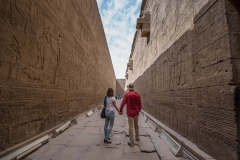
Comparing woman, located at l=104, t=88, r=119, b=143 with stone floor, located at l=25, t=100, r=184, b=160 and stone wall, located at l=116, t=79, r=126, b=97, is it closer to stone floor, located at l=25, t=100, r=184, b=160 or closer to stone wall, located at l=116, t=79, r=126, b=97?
stone floor, located at l=25, t=100, r=184, b=160

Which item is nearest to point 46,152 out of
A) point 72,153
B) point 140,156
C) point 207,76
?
point 72,153

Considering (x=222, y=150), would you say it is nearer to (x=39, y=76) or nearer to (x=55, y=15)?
(x=39, y=76)

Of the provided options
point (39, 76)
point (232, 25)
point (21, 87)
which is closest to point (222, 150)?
point (232, 25)

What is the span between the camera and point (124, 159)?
7.86 ft

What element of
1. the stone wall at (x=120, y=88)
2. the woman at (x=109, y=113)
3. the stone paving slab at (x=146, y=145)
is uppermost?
the stone wall at (x=120, y=88)

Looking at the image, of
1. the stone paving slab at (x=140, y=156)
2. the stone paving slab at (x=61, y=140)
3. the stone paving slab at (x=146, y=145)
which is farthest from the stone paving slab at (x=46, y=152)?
the stone paving slab at (x=146, y=145)

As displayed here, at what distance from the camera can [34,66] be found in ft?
9.86

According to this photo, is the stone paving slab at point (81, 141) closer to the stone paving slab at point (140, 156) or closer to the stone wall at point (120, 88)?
the stone paving slab at point (140, 156)

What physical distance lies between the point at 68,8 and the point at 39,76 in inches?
111

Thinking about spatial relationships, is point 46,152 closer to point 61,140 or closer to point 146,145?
point 61,140

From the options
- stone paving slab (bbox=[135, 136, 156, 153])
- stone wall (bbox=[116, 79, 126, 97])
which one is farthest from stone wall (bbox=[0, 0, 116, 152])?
stone wall (bbox=[116, 79, 126, 97])

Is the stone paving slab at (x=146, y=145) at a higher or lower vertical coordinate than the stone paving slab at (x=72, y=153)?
lower

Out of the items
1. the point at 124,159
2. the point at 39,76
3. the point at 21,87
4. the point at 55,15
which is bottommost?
the point at 124,159

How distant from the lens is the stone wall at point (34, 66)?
2305 millimetres
